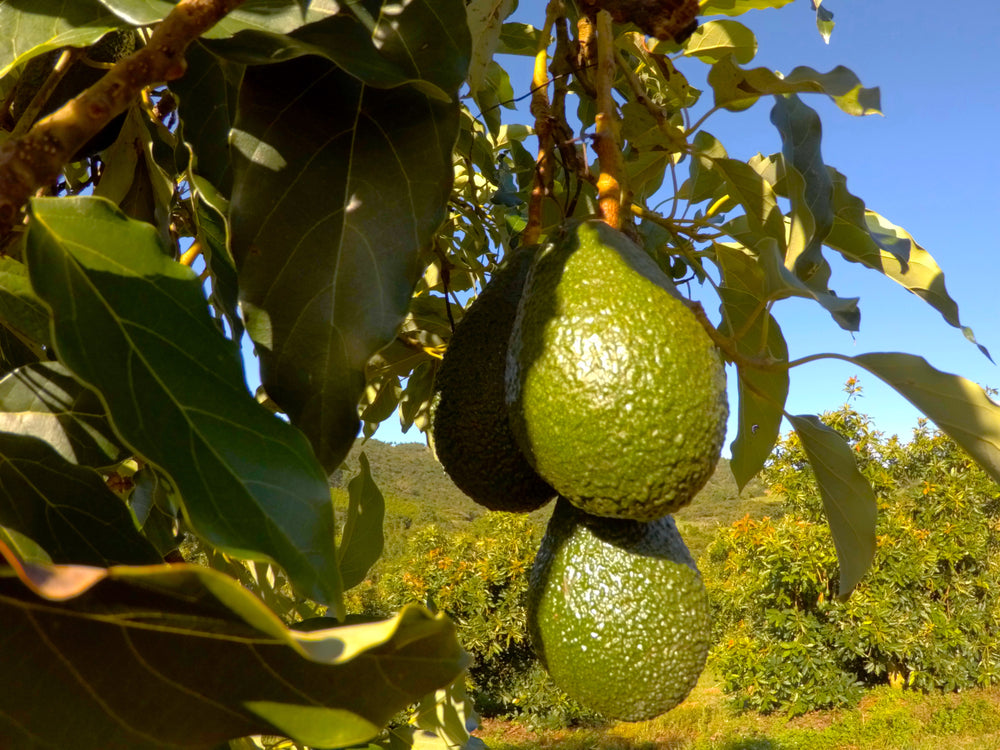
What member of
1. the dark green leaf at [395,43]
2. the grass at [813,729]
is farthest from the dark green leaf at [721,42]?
the grass at [813,729]

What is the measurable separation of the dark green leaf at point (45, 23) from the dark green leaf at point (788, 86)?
73 cm

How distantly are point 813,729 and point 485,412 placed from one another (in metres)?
9.57

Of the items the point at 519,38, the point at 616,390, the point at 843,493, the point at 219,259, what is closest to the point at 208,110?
the point at 219,259

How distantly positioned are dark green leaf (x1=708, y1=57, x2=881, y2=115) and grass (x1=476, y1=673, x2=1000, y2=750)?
7.41 m

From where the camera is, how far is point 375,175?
0.70 metres

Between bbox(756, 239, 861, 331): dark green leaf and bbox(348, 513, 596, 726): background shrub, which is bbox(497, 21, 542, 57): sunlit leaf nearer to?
bbox(756, 239, 861, 331): dark green leaf

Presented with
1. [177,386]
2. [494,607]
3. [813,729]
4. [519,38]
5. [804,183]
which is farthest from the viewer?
[494,607]

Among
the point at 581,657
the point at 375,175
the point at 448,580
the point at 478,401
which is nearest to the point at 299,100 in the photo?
the point at 375,175

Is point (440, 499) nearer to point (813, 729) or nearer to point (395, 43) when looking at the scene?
point (813, 729)

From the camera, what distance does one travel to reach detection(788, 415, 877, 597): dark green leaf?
40.1 inches

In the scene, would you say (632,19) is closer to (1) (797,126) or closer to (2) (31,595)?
(1) (797,126)

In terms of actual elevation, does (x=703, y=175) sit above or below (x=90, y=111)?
above

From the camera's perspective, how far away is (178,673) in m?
0.42

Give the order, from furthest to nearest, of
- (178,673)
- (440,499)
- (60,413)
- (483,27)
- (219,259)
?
(440,499) < (483,27) < (219,259) < (60,413) < (178,673)
